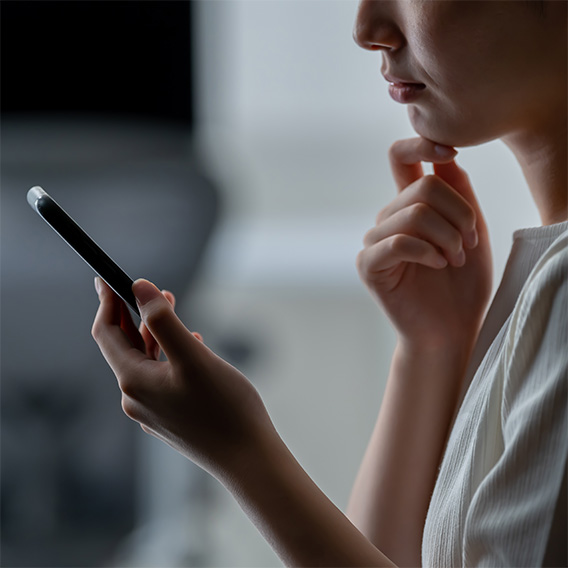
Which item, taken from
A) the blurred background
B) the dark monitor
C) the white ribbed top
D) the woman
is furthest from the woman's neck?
the dark monitor

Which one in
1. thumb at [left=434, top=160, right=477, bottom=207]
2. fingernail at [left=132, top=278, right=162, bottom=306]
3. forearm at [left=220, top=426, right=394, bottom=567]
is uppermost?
thumb at [left=434, top=160, right=477, bottom=207]

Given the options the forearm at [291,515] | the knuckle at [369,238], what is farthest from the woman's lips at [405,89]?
the forearm at [291,515]

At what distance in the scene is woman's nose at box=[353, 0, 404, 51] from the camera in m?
0.41

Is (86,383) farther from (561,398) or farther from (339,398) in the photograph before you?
(561,398)

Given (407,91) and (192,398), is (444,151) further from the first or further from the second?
(192,398)

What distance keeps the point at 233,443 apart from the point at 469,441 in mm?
128

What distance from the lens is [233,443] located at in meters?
0.34

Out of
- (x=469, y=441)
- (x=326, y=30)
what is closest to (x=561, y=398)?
(x=469, y=441)

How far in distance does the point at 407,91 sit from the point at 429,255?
0.11 m

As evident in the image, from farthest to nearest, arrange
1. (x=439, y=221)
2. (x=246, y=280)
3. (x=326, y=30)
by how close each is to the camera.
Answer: (x=246, y=280), (x=326, y=30), (x=439, y=221)

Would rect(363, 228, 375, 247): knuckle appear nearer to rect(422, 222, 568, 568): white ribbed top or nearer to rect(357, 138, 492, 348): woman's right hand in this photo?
rect(357, 138, 492, 348): woman's right hand

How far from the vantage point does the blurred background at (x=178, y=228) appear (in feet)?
4.12

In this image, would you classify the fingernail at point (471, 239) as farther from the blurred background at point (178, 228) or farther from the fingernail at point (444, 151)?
the blurred background at point (178, 228)

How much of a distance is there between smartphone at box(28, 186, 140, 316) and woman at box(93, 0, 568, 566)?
0.01 metres
